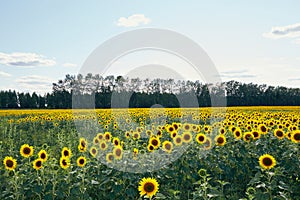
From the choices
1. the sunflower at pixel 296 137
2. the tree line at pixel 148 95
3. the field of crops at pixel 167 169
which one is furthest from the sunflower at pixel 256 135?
the tree line at pixel 148 95

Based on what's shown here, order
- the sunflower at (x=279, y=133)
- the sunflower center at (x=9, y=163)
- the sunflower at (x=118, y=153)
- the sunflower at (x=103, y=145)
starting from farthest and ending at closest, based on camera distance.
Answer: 1. the sunflower at (x=279, y=133)
2. the sunflower at (x=103, y=145)
3. the sunflower at (x=118, y=153)
4. the sunflower center at (x=9, y=163)

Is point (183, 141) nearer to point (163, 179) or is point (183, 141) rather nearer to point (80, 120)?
point (163, 179)

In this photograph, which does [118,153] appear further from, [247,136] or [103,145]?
[247,136]

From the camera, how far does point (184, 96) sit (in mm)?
27688

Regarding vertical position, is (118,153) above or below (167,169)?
above

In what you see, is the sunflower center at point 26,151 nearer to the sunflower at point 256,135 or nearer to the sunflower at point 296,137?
the sunflower at point 256,135

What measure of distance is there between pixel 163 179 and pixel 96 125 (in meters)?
7.60

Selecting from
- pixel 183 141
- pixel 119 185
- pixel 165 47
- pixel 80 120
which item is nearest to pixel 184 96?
pixel 80 120

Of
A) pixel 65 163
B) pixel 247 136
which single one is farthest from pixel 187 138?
pixel 65 163

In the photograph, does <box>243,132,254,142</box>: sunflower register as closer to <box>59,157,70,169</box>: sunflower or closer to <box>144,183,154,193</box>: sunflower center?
<box>144,183,154,193</box>: sunflower center

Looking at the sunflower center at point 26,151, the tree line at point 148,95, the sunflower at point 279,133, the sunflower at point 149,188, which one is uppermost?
the tree line at point 148,95

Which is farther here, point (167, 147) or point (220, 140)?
point (220, 140)

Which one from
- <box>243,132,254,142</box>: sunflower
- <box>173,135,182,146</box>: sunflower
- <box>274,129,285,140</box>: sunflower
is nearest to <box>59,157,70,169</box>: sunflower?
<box>173,135,182,146</box>: sunflower

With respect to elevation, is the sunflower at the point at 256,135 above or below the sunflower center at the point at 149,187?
above
